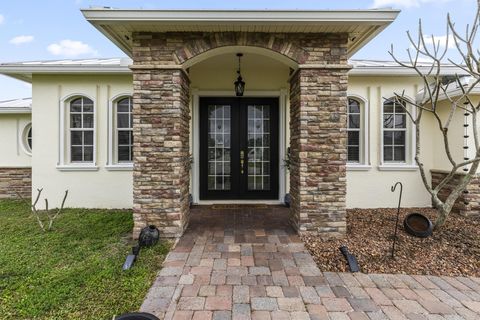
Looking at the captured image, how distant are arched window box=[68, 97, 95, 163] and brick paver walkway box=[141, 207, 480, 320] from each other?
13.1 ft

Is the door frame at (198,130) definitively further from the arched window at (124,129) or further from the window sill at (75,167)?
the window sill at (75,167)

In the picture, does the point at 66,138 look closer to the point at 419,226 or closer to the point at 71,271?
the point at 71,271

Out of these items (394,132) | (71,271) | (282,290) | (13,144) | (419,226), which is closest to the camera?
(282,290)

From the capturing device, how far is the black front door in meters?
6.26

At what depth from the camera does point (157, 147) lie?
13.4ft

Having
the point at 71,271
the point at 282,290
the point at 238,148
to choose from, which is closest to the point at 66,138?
the point at 238,148

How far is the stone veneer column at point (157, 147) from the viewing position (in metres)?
4.05

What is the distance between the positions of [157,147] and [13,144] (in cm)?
598

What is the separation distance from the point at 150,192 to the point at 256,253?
1779mm

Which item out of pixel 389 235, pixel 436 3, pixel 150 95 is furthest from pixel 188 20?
pixel 436 3

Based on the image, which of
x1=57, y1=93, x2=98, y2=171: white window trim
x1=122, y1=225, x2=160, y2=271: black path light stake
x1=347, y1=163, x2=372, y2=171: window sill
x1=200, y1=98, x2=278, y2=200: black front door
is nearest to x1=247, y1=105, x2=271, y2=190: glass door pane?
x1=200, y1=98, x2=278, y2=200: black front door

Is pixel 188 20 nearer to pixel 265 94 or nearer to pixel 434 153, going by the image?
pixel 265 94

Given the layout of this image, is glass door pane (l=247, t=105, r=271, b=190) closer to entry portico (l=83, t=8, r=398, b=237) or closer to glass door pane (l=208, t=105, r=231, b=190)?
glass door pane (l=208, t=105, r=231, b=190)

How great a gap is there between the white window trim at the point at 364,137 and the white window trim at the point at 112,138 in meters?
5.08
